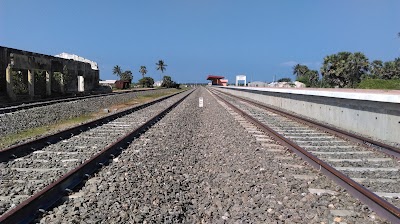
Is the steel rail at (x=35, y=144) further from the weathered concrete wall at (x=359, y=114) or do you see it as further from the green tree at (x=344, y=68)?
the green tree at (x=344, y=68)

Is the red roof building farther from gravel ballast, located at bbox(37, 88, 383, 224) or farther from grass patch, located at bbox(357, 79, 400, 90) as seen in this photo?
gravel ballast, located at bbox(37, 88, 383, 224)

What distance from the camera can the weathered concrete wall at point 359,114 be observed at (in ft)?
34.0

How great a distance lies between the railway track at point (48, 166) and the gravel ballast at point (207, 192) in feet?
0.76

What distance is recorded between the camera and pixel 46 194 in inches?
197

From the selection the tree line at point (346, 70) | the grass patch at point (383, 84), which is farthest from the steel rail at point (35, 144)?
the tree line at point (346, 70)

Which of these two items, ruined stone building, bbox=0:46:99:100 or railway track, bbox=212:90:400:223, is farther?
ruined stone building, bbox=0:46:99:100

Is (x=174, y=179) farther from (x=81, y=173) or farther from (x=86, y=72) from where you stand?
(x=86, y=72)

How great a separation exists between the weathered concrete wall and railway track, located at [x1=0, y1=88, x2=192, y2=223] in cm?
735

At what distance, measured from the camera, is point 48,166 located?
7.21 metres

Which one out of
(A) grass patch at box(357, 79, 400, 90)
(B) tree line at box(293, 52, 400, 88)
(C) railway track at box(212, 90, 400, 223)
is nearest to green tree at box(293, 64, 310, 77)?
(B) tree line at box(293, 52, 400, 88)

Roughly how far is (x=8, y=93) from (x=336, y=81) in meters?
68.8

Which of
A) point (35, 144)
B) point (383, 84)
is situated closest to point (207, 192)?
point (35, 144)

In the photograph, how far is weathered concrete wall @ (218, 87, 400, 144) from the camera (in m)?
10.4

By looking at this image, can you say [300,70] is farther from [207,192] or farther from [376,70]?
[207,192]
